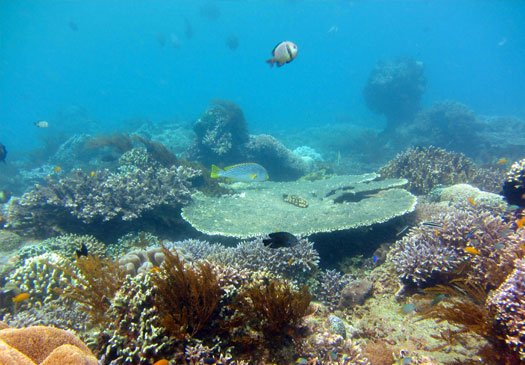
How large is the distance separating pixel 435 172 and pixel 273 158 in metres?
7.24

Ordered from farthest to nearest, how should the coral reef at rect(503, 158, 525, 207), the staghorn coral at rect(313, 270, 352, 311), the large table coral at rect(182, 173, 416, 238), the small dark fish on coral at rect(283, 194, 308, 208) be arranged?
the small dark fish on coral at rect(283, 194, 308, 208) < the large table coral at rect(182, 173, 416, 238) < the coral reef at rect(503, 158, 525, 207) < the staghorn coral at rect(313, 270, 352, 311)

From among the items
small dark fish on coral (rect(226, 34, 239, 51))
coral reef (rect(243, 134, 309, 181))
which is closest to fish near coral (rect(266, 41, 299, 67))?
coral reef (rect(243, 134, 309, 181))

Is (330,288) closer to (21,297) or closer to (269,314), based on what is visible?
(269,314)

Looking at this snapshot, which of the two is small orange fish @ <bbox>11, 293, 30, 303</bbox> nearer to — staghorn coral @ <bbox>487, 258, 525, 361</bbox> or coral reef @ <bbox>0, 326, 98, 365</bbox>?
coral reef @ <bbox>0, 326, 98, 365</bbox>

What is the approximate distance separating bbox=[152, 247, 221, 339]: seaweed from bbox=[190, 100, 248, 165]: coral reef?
37.7 feet

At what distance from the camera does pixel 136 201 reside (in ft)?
25.1

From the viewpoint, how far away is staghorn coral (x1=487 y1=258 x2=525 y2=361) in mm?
2574

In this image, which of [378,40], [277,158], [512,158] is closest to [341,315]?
[277,158]

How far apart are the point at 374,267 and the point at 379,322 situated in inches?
75.9

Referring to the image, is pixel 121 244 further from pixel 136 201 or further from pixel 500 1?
pixel 500 1

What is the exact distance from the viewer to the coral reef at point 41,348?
180 centimetres

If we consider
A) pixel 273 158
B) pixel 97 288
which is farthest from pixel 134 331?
pixel 273 158

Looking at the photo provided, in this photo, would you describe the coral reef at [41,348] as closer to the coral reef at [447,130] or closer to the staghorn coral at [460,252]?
the staghorn coral at [460,252]

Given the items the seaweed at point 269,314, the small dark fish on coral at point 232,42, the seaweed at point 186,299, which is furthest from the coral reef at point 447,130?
the seaweed at point 186,299
